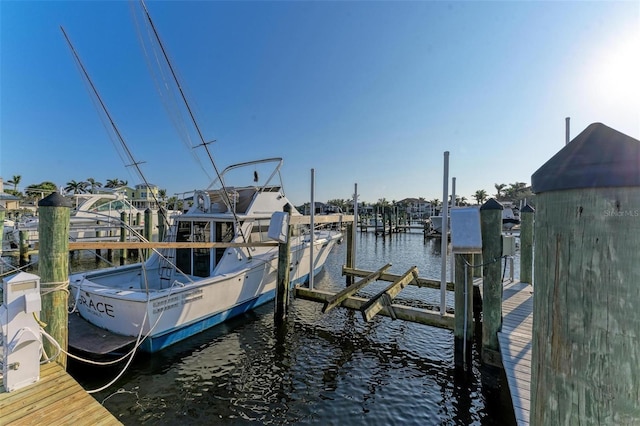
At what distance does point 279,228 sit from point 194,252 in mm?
2582

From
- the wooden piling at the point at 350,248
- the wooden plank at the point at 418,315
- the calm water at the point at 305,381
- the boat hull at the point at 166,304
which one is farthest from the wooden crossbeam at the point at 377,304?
the wooden piling at the point at 350,248

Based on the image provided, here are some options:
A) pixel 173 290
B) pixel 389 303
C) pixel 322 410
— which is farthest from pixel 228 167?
pixel 322 410

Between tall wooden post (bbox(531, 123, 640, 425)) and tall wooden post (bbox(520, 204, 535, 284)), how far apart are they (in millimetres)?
7966

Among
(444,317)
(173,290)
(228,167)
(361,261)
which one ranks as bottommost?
(361,261)

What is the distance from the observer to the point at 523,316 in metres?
5.50

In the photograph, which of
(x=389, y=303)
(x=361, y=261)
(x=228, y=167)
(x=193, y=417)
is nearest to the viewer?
(x=193, y=417)

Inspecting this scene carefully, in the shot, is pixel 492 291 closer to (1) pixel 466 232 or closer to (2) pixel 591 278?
(1) pixel 466 232

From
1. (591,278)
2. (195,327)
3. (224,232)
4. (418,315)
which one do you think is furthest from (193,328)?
(591,278)

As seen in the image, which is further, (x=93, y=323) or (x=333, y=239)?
(x=333, y=239)

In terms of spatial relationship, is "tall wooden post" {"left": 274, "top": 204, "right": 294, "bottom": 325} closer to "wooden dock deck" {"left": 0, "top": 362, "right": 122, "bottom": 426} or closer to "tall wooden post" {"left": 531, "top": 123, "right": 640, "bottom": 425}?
"wooden dock deck" {"left": 0, "top": 362, "right": 122, "bottom": 426}

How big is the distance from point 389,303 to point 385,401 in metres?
1.67

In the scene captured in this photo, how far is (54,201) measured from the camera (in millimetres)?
3686

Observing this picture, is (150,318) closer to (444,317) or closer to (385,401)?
(385,401)

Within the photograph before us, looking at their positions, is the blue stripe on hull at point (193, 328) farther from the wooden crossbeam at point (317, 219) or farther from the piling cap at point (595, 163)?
the piling cap at point (595, 163)
